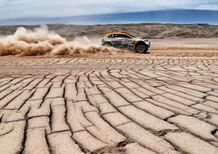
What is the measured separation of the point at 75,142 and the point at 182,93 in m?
2.59

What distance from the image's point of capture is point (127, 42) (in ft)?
55.3

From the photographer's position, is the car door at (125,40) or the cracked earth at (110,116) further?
the car door at (125,40)

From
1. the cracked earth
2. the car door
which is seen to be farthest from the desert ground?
the car door

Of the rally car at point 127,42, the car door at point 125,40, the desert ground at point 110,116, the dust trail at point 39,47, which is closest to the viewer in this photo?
the desert ground at point 110,116

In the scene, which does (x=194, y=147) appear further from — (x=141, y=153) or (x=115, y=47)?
(x=115, y=47)

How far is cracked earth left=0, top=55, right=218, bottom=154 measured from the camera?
8.77 ft

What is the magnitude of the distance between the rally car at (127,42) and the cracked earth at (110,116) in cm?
1096

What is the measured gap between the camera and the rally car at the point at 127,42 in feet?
54.6

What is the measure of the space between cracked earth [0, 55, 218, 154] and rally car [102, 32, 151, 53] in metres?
11.0

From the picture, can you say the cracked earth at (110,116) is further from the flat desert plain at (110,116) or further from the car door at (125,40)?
the car door at (125,40)

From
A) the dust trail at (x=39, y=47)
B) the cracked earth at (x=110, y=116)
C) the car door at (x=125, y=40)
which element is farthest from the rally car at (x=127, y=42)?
the cracked earth at (x=110, y=116)

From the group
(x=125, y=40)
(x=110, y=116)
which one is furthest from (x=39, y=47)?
(x=110, y=116)

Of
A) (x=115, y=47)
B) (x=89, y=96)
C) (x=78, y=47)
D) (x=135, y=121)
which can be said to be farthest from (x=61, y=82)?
(x=115, y=47)

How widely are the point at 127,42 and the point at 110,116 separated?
1366 centimetres
